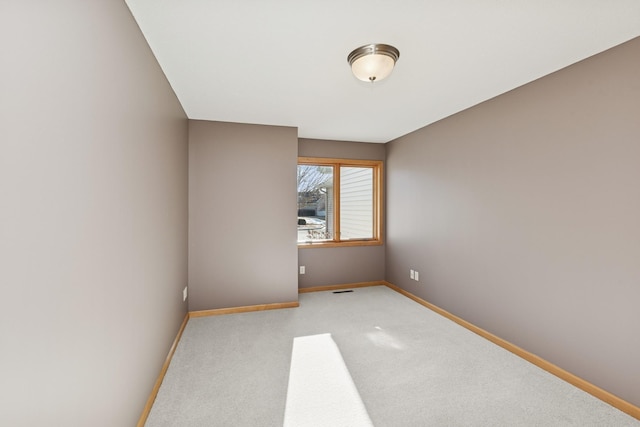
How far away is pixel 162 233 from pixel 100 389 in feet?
4.30

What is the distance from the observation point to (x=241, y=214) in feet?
12.7

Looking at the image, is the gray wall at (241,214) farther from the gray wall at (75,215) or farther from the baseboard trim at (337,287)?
the gray wall at (75,215)

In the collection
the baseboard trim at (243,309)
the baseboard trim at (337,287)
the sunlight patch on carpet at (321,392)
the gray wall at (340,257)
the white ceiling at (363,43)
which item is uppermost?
the white ceiling at (363,43)

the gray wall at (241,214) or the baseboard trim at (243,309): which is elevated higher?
the gray wall at (241,214)

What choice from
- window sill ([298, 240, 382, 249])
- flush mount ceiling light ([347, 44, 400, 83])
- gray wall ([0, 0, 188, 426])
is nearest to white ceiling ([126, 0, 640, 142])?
flush mount ceiling light ([347, 44, 400, 83])

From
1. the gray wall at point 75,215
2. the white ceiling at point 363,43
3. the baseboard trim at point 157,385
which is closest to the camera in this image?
the gray wall at point 75,215

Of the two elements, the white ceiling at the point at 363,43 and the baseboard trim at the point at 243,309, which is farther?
the baseboard trim at the point at 243,309

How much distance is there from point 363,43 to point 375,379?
243cm

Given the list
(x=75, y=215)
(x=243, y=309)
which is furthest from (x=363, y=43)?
(x=243, y=309)

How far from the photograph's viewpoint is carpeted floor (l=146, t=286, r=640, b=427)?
1938mm

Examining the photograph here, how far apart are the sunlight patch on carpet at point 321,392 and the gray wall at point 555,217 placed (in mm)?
1671

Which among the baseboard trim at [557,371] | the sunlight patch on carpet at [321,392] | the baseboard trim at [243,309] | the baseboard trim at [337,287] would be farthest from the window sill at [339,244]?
the sunlight patch on carpet at [321,392]

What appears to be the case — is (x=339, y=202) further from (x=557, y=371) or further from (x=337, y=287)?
(x=557, y=371)

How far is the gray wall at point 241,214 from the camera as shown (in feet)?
12.3
